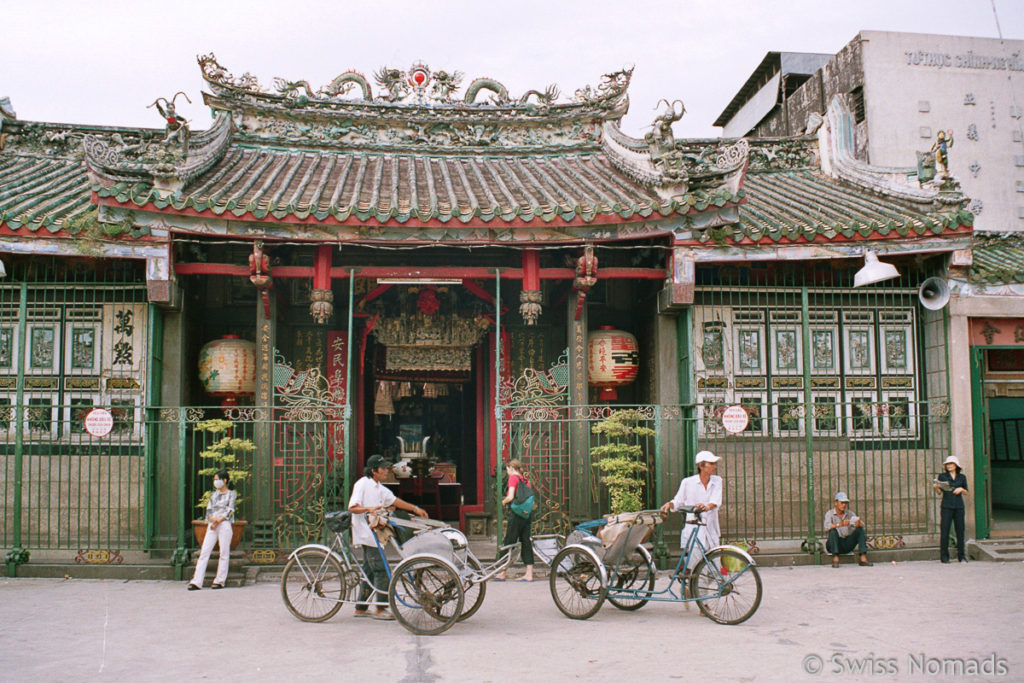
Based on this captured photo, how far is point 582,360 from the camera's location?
10.7 meters

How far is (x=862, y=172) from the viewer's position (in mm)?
12305

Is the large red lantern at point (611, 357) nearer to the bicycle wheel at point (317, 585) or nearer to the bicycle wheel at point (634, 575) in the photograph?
the bicycle wheel at point (634, 575)

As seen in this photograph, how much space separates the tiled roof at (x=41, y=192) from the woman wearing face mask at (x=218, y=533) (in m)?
3.53

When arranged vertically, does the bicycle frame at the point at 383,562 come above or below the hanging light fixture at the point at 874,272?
below

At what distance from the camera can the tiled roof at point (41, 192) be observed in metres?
9.30

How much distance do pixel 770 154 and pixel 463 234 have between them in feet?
20.5

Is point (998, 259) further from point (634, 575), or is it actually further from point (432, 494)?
point (432, 494)

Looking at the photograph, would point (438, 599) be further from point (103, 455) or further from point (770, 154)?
point (770, 154)

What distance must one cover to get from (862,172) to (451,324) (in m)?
6.51

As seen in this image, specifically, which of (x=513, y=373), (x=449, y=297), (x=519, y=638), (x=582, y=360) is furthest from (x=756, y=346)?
(x=519, y=638)

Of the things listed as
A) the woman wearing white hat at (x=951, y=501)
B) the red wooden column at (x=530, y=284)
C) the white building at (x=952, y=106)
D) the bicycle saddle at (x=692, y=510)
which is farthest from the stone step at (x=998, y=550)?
the white building at (x=952, y=106)

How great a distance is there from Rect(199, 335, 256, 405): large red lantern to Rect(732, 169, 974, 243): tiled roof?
638 cm

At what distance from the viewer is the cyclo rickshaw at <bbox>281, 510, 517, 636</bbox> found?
6613mm

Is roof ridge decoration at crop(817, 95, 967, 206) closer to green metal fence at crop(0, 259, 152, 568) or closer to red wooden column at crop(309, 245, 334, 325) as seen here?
red wooden column at crop(309, 245, 334, 325)
